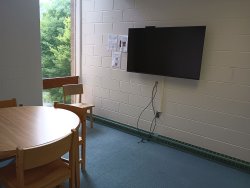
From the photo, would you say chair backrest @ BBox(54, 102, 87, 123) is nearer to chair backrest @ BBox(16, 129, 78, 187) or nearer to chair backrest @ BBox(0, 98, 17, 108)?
chair backrest @ BBox(0, 98, 17, 108)

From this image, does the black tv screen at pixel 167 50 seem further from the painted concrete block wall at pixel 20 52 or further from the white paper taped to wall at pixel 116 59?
the painted concrete block wall at pixel 20 52

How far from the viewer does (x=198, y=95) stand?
3.09 metres

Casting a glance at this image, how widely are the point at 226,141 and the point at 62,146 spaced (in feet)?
7.41

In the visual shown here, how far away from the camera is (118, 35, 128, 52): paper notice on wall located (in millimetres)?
3671

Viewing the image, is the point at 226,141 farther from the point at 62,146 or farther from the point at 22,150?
the point at 22,150

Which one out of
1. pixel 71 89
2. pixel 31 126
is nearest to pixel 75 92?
pixel 71 89

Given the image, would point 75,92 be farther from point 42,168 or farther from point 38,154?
point 38,154

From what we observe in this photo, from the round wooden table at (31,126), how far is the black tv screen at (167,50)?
5.08 feet

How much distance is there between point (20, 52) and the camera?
10.5ft

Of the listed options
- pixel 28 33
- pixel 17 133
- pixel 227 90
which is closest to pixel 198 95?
pixel 227 90

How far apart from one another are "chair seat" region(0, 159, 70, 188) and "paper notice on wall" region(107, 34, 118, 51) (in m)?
2.42

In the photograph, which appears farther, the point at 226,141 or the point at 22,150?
the point at 226,141

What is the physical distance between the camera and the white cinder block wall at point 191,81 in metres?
2.75

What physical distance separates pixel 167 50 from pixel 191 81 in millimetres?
546
